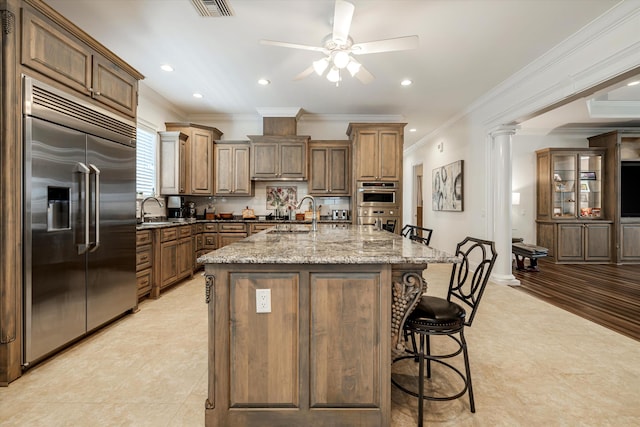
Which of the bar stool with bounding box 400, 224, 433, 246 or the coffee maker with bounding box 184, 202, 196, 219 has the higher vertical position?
the coffee maker with bounding box 184, 202, 196, 219

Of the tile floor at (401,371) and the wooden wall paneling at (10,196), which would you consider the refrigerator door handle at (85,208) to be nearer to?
the wooden wall paneling at (10,196)

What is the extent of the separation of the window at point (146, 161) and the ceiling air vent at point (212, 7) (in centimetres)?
253

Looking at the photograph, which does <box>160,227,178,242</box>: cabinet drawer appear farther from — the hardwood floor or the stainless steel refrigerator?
the hardwood floor

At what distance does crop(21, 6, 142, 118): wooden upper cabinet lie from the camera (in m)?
2.06

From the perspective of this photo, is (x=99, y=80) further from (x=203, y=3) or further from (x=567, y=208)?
(x=567, y=208)

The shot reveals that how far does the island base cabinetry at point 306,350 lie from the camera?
1494 millimetres

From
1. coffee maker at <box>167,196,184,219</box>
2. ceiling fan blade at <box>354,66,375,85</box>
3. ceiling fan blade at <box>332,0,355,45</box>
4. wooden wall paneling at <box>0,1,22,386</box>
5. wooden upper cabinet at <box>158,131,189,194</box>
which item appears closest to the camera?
wooden wall paneling at <box>0,1,22,386</box>

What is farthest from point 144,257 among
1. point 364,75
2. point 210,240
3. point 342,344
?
point 364,75

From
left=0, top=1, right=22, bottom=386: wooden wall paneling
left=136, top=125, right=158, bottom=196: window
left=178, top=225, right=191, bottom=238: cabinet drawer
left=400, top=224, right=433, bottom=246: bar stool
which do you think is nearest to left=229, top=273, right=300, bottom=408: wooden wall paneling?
left=400, top=224, right=433, bottom=246: bar stool

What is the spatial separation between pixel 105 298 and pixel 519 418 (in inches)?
130

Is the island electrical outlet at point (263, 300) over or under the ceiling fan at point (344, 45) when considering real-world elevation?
under

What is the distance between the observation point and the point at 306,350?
1.50m

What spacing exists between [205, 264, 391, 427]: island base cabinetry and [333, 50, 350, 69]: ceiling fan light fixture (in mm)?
2097

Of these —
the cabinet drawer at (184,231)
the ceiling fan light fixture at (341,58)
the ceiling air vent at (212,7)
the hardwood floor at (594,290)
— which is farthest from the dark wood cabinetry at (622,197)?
the cabinet drawer at (184,231)
